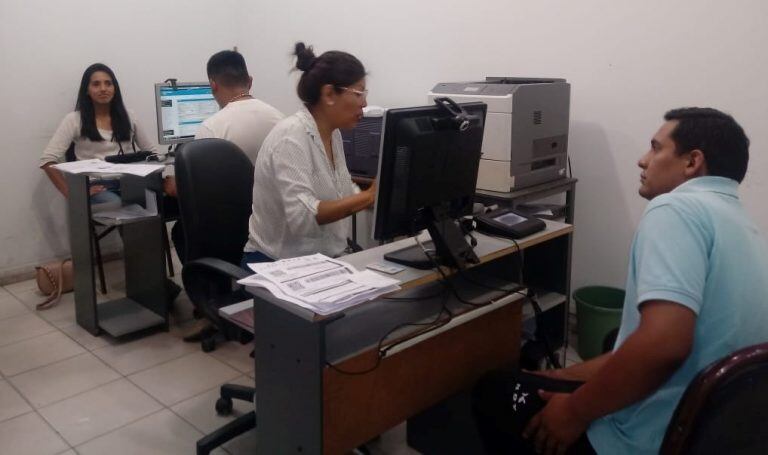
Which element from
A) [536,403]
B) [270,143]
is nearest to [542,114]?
[270,143]

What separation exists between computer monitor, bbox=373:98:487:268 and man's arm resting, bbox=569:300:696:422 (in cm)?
54

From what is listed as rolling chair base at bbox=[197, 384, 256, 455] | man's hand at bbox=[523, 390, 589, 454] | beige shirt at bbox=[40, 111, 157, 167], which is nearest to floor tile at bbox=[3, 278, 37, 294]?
beige shirt at bbox=[40, 111, 157, 167]

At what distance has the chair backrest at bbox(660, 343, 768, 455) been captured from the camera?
98 centimetres

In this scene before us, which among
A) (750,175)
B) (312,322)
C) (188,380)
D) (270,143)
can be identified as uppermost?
(270,143)

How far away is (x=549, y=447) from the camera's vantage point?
140 cm

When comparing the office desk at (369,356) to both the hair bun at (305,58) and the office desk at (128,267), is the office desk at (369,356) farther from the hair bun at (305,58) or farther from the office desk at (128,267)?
the office desk at (128,267)

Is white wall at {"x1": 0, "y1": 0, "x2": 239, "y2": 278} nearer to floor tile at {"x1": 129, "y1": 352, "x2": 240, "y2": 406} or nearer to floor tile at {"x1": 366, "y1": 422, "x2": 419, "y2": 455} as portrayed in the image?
floor tile at {"x1": 129, "y1": 352, "x2": 240, "y2": 406}

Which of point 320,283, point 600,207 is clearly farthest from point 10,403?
point 600,207

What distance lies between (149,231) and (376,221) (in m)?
1.99

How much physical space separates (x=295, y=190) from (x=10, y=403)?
4.97 ft

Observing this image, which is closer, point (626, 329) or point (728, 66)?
point (626, 329)

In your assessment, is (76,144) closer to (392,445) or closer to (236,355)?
(236,355)

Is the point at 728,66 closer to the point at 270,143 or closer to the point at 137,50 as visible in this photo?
the point at 270,143

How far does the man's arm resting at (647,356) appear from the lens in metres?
1.11
